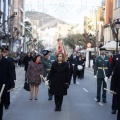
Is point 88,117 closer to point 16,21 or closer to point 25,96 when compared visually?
point 25,96

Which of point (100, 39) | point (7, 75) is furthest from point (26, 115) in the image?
point (100, 39)

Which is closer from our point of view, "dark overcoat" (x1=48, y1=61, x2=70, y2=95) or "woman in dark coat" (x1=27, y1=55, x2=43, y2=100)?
"dark overcoat" (x1=48, y1=61, x2=70, y2=95)

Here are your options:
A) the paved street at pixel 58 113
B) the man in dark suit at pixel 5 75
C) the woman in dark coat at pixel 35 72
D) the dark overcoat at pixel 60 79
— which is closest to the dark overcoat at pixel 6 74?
the man in dark suit at pixel 5 75

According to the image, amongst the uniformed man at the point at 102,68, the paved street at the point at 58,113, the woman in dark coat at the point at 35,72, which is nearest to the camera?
the paved street at the point at 58,113

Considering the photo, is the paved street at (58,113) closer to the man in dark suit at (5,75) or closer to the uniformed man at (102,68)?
the uniformed man at (102,68)

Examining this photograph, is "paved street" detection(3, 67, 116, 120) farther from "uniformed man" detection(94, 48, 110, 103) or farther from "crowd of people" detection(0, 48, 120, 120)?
"uniformed man" detection(94, 48, 110, 103)

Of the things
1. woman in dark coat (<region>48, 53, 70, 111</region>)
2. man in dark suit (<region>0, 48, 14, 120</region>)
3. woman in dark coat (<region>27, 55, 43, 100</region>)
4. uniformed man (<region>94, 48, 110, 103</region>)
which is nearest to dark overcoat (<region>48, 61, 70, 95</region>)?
woman in dark coat (<region>48, 53, 70, 111</region>)

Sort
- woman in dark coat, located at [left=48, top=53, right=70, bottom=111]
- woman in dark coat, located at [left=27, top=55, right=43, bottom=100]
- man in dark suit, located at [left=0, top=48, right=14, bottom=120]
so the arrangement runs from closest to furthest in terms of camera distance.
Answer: man in dark suit, located at [left=0, top=48, right=14, bottom=120]
woman in dark coat, located at [left=48, top=53, right=70, bottom=111]
woman in dark coat, located at [left=27, top=55, right=43, bottom=100]

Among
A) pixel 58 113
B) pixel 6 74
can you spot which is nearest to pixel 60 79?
pixel 58 113

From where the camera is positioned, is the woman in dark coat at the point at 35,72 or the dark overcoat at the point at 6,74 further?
the woman in dark coat at the point at 35,72

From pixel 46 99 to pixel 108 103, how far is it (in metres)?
2.44

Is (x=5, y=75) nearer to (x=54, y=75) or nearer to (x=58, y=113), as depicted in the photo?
(x=58, y=113)

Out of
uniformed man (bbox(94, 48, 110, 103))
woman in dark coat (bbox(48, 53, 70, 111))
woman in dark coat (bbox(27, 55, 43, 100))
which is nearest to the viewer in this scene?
woman in dark coat (bbox(48, 53, 70, 111))

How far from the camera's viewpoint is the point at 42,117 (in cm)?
1173
